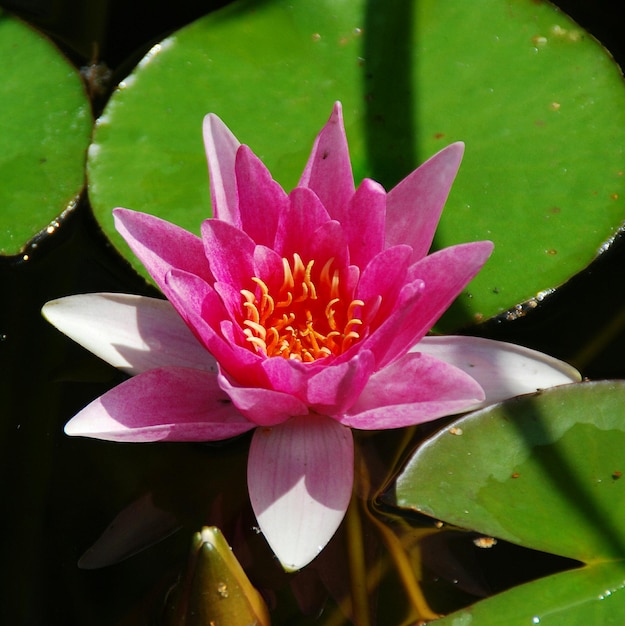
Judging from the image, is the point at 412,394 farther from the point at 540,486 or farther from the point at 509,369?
the point at 540,486

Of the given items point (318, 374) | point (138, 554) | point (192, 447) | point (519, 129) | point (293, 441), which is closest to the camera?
point (318, 374)

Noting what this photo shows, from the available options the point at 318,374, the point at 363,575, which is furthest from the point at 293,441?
the point at 363,575

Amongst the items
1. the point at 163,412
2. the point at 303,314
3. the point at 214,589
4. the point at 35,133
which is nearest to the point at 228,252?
the point at 303,314

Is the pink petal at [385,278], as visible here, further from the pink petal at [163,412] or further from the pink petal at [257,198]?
the pink petal at [163,412]

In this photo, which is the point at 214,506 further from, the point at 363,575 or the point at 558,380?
the point at 558,380

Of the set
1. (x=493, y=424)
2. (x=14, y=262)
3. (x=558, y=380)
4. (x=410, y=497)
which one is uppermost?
(x=558, y=380)

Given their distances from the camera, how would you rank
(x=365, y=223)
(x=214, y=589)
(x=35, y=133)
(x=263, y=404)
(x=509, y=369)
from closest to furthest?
(x=214, y=589), (x=263, y=404), (x=365, y=223), (x=509, y=369), (x=35, y=133)
